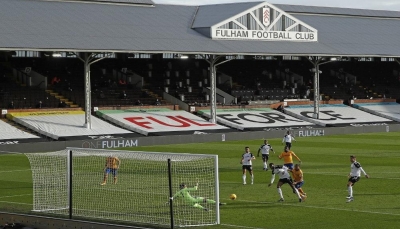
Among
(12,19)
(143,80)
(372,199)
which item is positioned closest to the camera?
(372,199)

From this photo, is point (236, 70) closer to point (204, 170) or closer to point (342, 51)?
point (342, 51)

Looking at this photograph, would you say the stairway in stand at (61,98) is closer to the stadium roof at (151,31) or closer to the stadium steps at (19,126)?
the stadium roof at (151,31)

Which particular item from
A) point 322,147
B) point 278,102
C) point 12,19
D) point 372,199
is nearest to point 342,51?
point 278,102

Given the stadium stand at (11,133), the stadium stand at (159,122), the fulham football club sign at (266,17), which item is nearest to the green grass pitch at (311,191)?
the stadium stand at (11,133)

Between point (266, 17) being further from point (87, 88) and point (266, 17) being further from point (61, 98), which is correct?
point (87, 88)

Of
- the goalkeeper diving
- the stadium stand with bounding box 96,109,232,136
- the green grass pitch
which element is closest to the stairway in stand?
the stadium stand with bounding box 96,109,232,136

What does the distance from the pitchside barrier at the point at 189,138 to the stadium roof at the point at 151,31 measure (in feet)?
20.7

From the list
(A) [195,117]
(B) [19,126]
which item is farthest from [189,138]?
Result: (B) [19,126]

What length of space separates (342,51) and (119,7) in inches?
749

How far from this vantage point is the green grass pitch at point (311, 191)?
2586cm

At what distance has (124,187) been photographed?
2855 centimetres

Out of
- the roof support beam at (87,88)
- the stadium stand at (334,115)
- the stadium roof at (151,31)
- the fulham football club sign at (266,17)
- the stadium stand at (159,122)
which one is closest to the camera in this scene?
the stadium roof at (151,31)

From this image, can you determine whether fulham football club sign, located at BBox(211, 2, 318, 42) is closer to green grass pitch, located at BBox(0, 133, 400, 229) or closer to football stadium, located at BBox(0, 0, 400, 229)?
football stadium, located at BBox(0, 0, 400, 229)

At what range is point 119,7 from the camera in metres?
71.9
